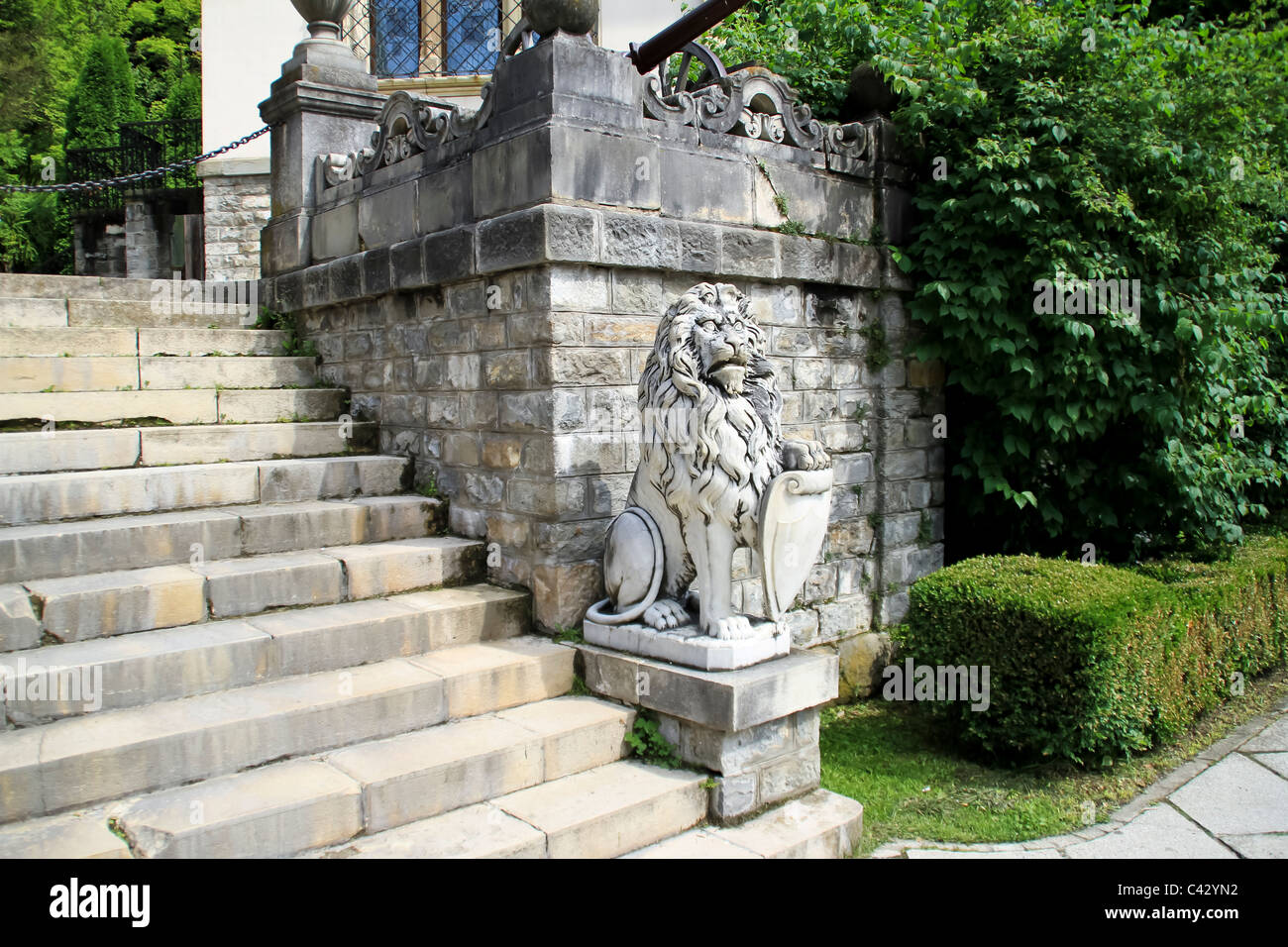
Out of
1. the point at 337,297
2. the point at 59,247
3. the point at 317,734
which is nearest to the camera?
the point at 317,734

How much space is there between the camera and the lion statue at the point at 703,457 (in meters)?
3.94

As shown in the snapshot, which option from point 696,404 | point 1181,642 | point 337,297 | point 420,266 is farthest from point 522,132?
point 1181,642

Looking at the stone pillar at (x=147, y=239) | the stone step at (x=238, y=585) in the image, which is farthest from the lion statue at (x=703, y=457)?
the stone pillar at (x=147, y=239)

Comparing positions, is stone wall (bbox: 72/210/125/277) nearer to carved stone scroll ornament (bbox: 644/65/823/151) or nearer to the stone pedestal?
carved stone scroll ornament (bbox: 644/65/823/151)

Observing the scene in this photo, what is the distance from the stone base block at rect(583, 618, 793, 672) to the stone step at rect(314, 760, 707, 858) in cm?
45

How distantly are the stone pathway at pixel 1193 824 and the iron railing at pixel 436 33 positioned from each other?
34.9 ft

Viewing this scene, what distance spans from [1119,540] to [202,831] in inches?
222

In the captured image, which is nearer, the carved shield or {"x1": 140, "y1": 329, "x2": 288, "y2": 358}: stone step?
the carved shield

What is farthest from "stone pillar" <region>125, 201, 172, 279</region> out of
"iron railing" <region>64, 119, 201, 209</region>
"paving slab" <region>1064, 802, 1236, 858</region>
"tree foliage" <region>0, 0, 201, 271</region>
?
"paving slab" <region>1064, 802, 1236, 858</region>

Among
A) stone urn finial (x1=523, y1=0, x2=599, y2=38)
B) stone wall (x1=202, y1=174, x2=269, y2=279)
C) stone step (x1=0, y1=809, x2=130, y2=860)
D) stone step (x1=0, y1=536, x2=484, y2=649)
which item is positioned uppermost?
stone wall (x1=202, y1=174, x2=269, y2=279)

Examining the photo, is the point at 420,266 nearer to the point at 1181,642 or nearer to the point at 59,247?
the point at 1181,642

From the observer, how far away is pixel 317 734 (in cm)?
359

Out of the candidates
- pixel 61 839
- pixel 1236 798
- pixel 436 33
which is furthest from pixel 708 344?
pixel 436 33

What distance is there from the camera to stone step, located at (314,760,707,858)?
324cm
